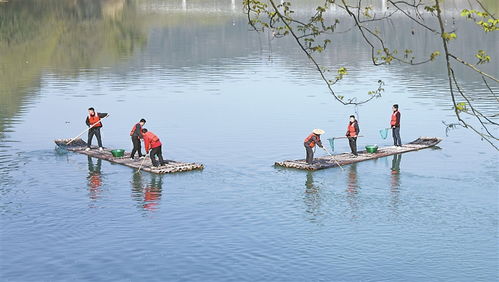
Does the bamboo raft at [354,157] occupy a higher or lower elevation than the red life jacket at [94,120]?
lower

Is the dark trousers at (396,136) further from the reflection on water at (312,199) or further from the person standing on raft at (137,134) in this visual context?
the person standing on raft at (137,134)

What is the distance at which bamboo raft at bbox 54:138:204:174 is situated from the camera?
1692 inches

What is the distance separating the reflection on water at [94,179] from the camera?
1554 inches

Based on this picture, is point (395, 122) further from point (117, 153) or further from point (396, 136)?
point (117, 153)

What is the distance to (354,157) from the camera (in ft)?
151

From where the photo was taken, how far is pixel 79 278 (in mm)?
27719

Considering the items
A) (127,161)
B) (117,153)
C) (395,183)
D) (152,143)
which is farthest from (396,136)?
(117,153)

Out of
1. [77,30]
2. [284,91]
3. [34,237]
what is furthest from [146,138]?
[77,30]

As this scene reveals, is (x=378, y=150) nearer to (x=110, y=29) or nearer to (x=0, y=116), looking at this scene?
(x=0, y=116)

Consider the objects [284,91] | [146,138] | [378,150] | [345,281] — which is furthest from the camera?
[284,91]

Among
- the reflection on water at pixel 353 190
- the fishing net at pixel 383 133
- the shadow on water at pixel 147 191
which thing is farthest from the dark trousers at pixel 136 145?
the fishing net at pixel 383 133

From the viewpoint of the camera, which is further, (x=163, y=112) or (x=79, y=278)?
(x=163, y=112)

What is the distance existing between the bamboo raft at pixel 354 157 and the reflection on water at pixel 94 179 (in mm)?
8858

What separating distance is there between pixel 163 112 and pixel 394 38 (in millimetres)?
80244
